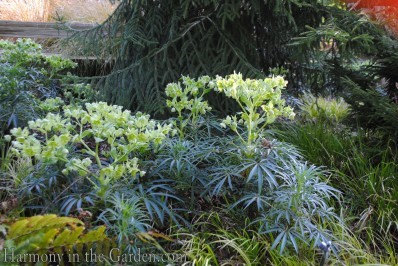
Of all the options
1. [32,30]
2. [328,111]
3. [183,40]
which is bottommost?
[328,111]

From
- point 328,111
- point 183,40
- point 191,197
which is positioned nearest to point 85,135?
point 191,197

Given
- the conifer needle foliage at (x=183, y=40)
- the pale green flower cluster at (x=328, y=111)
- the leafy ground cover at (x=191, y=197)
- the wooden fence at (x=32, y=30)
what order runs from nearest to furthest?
the leafy ground cover at (x=191, y=197) → the conifer needle foliage at (x=183, y=40) → the pale green flower cluster at (x=328, y=111) → the wooden fence at (x=32, y=30)

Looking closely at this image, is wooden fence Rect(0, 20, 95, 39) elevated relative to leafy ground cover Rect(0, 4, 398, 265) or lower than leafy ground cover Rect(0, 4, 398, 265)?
elevated

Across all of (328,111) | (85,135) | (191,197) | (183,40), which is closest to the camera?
(85,135)

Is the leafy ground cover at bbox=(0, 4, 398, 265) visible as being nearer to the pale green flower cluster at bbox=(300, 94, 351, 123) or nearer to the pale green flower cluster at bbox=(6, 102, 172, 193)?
the pale green flower cluster at bbox=(6, 102, 172, 193)

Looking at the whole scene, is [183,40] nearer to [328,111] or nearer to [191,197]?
[191,197]

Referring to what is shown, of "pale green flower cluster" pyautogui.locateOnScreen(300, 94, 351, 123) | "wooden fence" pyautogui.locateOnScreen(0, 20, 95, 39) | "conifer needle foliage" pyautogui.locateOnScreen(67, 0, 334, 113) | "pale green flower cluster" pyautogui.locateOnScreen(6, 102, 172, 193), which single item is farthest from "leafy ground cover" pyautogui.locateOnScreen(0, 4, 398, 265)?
"wooden fence" pyautogui.locateOnScreen(0, 20, 95, 39)

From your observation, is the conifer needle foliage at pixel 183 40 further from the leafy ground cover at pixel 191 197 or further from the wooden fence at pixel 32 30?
the wooden fence at pixel 32 30

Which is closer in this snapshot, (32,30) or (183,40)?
(183,40)

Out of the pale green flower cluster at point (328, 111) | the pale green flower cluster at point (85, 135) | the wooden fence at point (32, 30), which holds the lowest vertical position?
the pale green flower cluster at point (328, 111)

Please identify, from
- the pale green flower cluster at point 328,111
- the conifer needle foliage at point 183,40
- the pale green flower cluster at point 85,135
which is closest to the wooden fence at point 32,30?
the conifer needle foliage at point 183,40

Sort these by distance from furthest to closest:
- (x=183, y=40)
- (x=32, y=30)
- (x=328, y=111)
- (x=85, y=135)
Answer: (x=32, y=30), (x=328, y=111), (x=183, y=40), (x=85, y=135)

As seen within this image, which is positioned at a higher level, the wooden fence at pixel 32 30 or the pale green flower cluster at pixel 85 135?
the wooden fence at pixel 32 30

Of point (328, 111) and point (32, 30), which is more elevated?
point (32, 30)
